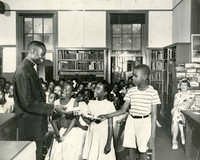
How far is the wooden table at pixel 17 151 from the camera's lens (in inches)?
74.7

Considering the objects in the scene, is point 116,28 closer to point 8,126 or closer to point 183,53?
point 183,53

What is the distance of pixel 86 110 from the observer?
4.18 m

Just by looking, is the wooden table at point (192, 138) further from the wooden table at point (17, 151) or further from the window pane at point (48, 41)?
the window pane at point (48, 41)

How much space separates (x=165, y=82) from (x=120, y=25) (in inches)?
96.9

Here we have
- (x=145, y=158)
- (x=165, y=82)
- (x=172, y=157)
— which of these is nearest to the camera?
(x=145, y=158)

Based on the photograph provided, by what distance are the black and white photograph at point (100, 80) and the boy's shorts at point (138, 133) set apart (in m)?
0.01

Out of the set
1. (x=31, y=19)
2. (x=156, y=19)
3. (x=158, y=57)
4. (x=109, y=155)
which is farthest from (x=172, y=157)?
(x=31, y=19)

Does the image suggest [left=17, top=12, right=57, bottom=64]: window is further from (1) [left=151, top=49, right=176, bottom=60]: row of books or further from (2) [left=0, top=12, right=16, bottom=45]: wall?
(1) [left=151, top=49, right=176, bottom=60]: row of books

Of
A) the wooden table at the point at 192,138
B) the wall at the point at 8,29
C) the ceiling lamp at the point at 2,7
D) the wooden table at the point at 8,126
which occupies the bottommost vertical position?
the wooden table at the point at 192,138

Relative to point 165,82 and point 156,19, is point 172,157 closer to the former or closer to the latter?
point 165,82

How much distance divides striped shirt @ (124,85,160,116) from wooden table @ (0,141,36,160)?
1.72 metres

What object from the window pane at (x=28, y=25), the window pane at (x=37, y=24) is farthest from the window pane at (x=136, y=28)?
the window pane at (x=28, y=25)

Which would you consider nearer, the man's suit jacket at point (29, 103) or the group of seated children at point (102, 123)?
the man's suit jacket at point (29, 103)

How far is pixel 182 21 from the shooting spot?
7816 millimetres
